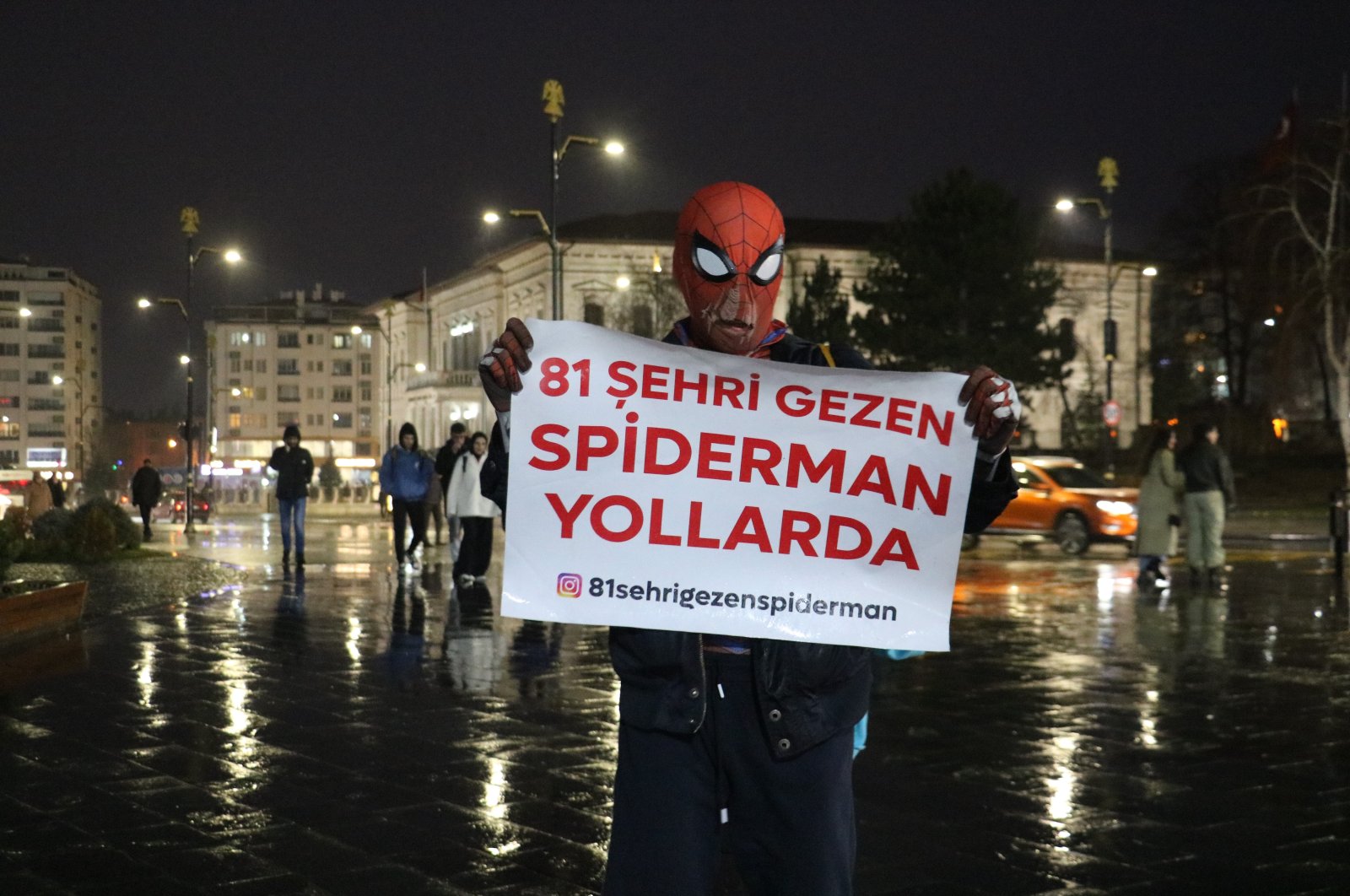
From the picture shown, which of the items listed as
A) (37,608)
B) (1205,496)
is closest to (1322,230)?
(1205,496)

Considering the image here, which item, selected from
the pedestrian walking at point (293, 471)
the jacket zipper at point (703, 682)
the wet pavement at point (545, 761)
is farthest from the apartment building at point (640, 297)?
the jacket zipper at point (703, 682)

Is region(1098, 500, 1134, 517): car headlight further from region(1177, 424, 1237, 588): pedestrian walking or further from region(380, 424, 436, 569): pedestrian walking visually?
region(380, 424, 436, 569): pedestrian walking

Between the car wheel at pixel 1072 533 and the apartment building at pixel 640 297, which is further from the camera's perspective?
the apartment building at pixel 640 297

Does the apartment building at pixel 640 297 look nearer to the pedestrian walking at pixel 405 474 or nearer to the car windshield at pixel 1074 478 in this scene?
the car windshield at pixel 1074 478

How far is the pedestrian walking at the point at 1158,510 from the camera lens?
58.6 feet

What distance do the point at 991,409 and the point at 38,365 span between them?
17168 cm

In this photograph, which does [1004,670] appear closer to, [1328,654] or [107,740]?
[1328,654]

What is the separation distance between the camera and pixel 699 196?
3.34 meters

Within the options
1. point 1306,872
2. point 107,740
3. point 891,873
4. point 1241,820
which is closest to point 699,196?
point 891,873

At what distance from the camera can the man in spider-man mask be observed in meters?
3.02

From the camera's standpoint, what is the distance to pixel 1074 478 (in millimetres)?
25531

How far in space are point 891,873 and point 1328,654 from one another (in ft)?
24.5

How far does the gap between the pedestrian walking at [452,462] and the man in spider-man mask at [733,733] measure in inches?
580

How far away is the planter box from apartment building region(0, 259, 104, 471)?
6056 inches
